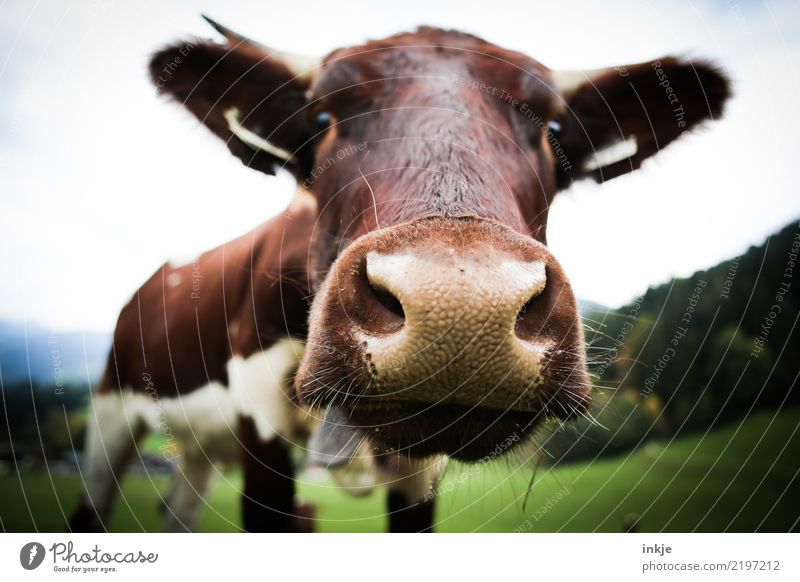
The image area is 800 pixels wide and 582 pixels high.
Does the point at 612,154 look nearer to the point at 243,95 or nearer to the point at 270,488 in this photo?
the point at 243,95

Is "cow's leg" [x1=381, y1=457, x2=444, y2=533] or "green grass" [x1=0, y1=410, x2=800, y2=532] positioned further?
"cow's leg" [x1=381, y1=457, x2=444, y2=533]

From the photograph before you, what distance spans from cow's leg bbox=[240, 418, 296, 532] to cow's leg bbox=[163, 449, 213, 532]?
0.78m

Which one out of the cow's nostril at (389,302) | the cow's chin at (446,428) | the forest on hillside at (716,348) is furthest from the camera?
the forest on hillside at (716,348)

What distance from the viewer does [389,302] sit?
3.79 ft

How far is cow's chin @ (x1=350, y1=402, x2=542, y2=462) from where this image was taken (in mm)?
1260

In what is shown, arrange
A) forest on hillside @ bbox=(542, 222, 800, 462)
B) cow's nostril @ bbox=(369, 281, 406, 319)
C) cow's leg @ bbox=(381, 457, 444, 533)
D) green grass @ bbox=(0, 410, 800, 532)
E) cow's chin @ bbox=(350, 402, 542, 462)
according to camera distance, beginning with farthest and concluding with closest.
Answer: forest on hillside @ bbox=(542, 222, 800, 462) < cow's leg @ bbox=(381, 457, 444, 533) < green grass @ bbox=(0, 410, 800, 532) < cow's chin @ bbox=(350, 402, 542, 462) < cow's nostril @ bbox=(369, 281, 406, 319)

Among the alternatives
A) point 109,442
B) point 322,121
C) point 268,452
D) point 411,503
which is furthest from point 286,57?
point 109,442

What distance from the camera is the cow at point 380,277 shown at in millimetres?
1128

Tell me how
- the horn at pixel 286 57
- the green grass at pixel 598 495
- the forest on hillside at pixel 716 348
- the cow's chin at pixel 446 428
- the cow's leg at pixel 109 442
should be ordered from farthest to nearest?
the cow's leg at pixel 109 442 → the forest on hillside at pixel 716 348 → the green grass at pixel 598 495 → the horn at pixel 286 57 → the cow's chin at pixel 446 428

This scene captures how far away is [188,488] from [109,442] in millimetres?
483

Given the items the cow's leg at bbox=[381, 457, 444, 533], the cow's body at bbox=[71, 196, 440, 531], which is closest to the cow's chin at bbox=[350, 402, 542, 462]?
the cow's body at bbox=[71, 196, 440, 531]

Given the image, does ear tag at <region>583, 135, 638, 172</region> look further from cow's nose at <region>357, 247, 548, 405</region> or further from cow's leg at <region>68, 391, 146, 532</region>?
cow's leg at <region>68, 391, 146, 532</region>

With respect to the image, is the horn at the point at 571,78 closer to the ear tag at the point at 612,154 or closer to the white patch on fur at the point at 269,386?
the ear tag at the point at 612,154
